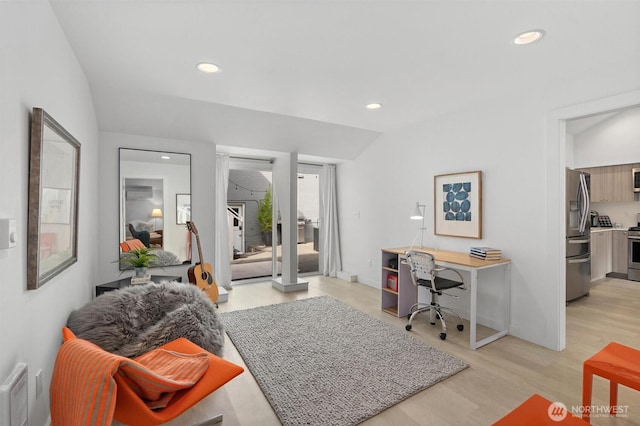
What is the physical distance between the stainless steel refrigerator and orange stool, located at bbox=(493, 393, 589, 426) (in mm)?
3466

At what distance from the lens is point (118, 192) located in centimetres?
379

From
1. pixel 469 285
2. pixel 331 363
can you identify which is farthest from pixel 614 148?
pixel 331 363

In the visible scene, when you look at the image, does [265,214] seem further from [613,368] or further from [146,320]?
[613,368]

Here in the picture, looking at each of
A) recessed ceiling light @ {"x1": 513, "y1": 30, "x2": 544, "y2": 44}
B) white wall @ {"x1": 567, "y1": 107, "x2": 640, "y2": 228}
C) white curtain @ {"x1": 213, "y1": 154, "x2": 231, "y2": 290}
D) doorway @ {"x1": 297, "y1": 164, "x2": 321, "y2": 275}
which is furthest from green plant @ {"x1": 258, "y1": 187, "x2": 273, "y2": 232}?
white wall @ {"x1": 567, "y1": 107, "x2": 640, "y2": 228}

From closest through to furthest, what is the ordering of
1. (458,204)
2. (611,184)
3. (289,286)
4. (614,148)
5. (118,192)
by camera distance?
(458,204), (118,192), (289,286), (614,148), (611,184)

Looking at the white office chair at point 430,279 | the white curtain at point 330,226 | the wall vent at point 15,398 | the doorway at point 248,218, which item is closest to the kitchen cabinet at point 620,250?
the white office chair at point 430,279

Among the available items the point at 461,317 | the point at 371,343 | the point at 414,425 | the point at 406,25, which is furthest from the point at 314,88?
the point at 461,317

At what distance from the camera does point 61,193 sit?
73.4 inches

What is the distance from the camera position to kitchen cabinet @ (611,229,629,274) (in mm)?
5355

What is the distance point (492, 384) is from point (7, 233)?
2.92m

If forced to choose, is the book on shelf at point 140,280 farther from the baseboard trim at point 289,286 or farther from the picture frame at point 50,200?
the baseboard trim at point 289,286

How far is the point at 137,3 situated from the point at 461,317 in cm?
408

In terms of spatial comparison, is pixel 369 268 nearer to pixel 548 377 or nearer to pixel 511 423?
pixel 548 377

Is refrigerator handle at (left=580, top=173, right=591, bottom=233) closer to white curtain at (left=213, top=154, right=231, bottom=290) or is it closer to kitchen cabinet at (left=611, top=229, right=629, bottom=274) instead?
kitchen cabinet at (left=611, top=229, right=629, bottom=274)
